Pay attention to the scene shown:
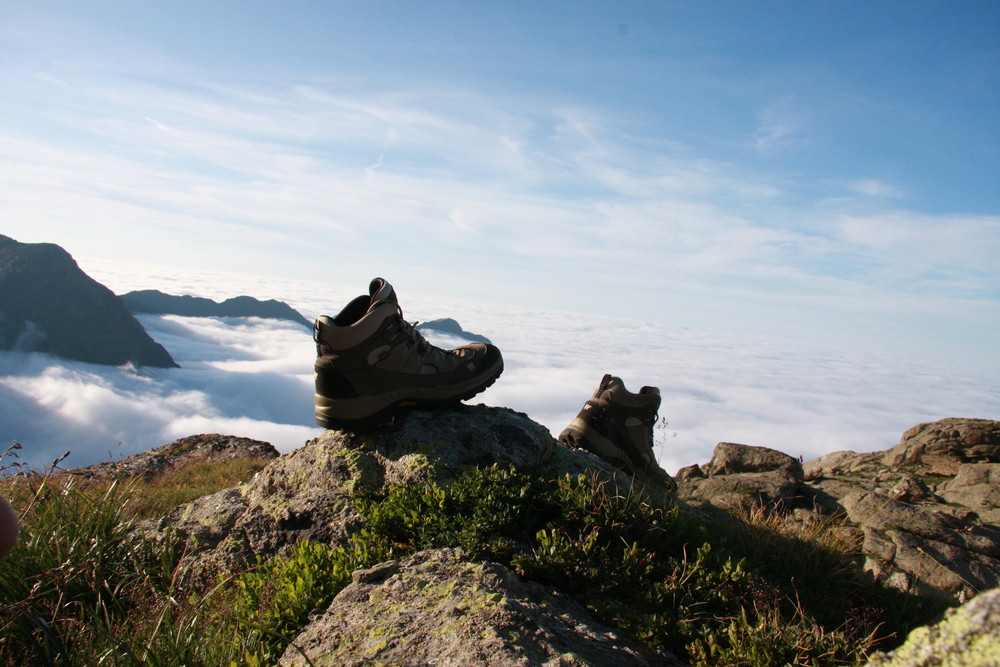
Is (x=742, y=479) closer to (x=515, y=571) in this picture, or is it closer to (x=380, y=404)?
(x=380, y=404)

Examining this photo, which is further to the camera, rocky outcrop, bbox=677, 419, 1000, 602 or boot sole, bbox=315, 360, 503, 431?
rocky outcrop, bbox=677, 419, 1000, 602

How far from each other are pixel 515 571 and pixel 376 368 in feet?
6.95

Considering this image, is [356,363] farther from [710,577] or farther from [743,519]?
[743,519]

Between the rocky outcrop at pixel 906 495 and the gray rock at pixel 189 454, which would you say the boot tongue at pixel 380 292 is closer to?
the rocky outcrop at pixel 906 495

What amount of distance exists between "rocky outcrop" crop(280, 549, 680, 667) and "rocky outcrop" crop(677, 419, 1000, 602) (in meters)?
2.95

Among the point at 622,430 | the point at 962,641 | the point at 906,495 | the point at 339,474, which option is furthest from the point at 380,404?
the point at 906,495

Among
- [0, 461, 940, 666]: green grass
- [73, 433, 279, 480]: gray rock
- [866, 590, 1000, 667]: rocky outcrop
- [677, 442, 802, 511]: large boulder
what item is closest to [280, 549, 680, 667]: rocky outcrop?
[0, 461, 940, 666]: green grass

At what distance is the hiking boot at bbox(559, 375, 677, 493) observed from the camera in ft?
23.2

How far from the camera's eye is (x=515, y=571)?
11.4 feet

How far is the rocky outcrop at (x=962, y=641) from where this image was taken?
1.30 metres

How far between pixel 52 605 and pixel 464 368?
322cm

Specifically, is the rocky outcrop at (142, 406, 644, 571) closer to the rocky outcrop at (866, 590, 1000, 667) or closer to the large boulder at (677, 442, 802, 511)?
the large boulder at (677, 442, 802, 511)

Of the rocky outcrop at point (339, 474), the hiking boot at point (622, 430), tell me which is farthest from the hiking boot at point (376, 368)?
the hiking boot at point (622, 430)

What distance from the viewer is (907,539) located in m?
5.89
